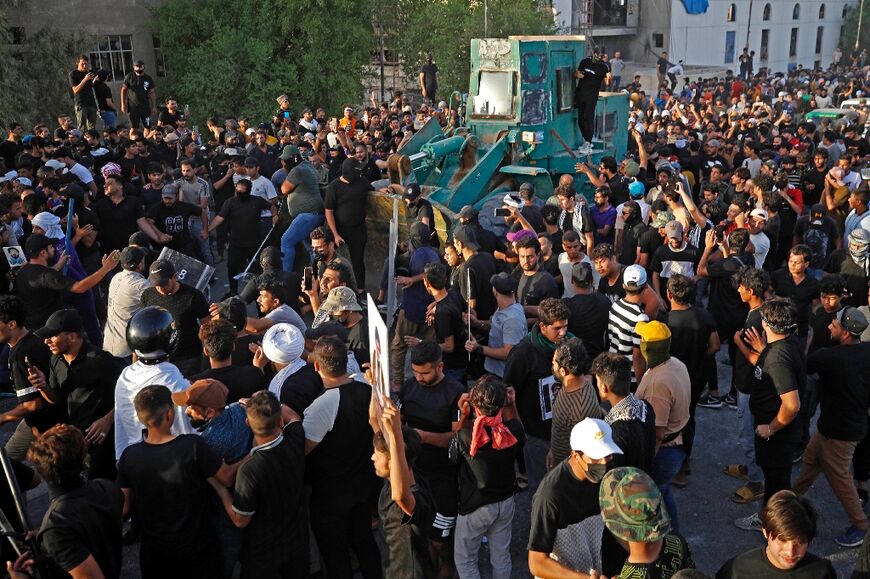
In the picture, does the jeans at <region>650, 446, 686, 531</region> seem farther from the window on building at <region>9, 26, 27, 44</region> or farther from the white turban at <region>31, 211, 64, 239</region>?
the window on building at <region>9, 26, 27, 44</region>

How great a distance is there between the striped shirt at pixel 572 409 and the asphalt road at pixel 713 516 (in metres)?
1.15

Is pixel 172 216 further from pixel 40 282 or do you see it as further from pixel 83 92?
pixel 83 92

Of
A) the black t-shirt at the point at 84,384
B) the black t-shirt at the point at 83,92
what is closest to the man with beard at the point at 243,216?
the black t-shirt at the point at 84,384

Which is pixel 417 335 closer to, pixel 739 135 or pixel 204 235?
pixel 204 235

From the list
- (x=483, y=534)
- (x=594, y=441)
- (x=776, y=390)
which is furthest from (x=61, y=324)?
(x=776, y=390)

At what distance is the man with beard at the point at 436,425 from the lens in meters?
4.93

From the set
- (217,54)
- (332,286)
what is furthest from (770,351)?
(217,54)

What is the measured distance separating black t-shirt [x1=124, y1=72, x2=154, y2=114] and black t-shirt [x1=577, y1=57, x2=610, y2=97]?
10272mm

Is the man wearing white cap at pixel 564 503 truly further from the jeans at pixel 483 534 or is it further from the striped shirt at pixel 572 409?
the striped shirt at pixel 572 409

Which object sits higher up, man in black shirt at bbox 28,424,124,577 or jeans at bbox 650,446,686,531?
man in black shirt at bbox 28,424,124,577

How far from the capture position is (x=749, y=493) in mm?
6262

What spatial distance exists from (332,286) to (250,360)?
51.4 inches

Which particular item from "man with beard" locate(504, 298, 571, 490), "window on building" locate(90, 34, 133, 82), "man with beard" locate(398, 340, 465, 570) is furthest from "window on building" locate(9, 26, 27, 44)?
"man with beard" locate(398, 340, 465, 570)

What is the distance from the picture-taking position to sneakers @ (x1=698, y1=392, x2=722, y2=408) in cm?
782
